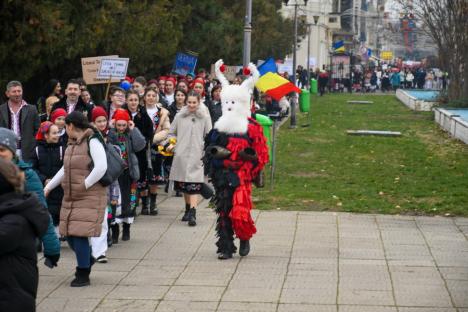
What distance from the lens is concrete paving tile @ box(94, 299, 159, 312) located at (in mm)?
8484

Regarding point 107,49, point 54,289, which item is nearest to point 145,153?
point 54,289

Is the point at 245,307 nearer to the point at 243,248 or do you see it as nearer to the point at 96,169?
the point at 96,169

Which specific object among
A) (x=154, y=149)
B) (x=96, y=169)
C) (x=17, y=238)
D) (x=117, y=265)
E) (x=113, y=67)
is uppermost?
(x=113, y=67)

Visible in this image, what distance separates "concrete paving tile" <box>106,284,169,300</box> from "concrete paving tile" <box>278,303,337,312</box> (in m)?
1.11

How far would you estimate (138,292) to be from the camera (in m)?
9.09

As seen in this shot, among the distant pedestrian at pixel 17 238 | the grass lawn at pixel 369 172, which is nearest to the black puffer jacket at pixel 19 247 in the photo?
the distant pedestrian at pixel 17 238

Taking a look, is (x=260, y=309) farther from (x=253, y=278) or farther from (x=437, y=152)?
(x=437, y=152)

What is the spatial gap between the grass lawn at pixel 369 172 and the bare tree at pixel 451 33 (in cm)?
664

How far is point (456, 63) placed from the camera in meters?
38.6

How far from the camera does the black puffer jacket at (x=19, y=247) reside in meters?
5.59

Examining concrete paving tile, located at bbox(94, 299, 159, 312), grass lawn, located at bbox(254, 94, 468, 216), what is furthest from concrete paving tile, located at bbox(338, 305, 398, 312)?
grass lawn, located at bbox(254, 94, 468, 216)

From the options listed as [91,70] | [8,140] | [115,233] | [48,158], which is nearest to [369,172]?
[91,70]

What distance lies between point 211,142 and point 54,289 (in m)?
2.56

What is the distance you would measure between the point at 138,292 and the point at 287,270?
1.67 m
